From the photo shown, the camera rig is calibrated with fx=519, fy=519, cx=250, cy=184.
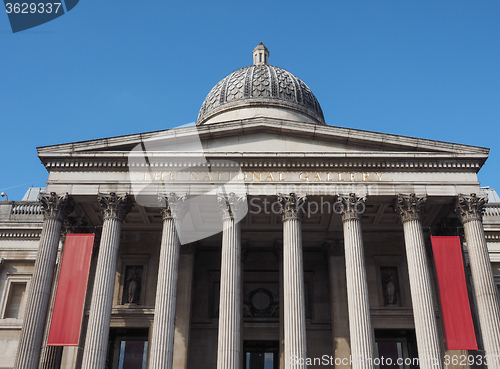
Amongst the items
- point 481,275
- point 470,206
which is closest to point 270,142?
point 470,206

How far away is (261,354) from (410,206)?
431 inches

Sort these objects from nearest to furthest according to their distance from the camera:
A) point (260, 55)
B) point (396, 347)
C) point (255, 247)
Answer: point (396, 347) → point (255, 247) → point (260, 55)

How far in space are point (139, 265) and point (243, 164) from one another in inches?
335

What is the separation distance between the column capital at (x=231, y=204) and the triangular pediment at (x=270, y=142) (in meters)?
2.10

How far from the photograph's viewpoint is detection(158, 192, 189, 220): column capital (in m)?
23.2

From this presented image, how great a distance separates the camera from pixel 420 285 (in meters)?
21.5

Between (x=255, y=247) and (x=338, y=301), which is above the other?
(x=255, y=247)

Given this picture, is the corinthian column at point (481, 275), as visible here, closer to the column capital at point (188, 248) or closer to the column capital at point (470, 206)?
the column capital at point (470, 206)

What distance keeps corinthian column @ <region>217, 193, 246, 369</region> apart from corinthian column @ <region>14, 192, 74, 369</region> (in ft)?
23.9

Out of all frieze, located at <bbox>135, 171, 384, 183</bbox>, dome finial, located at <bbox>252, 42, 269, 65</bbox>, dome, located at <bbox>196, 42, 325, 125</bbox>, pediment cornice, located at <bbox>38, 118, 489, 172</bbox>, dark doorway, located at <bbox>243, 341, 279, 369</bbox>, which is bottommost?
dark doorway, located at <bbox>243, 341, 279, 369</bbox>

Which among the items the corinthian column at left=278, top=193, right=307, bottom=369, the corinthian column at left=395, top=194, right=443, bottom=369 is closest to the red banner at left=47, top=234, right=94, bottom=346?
the corinthian column at left=278, top=193, right=307, bottom=369

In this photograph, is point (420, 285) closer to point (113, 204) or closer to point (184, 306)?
point (184, 306)

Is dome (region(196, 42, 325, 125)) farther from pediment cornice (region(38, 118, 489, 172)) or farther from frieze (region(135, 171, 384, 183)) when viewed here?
frieze (region(135, 171, 384, 183))

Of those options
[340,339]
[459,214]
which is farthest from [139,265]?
[459,214]
